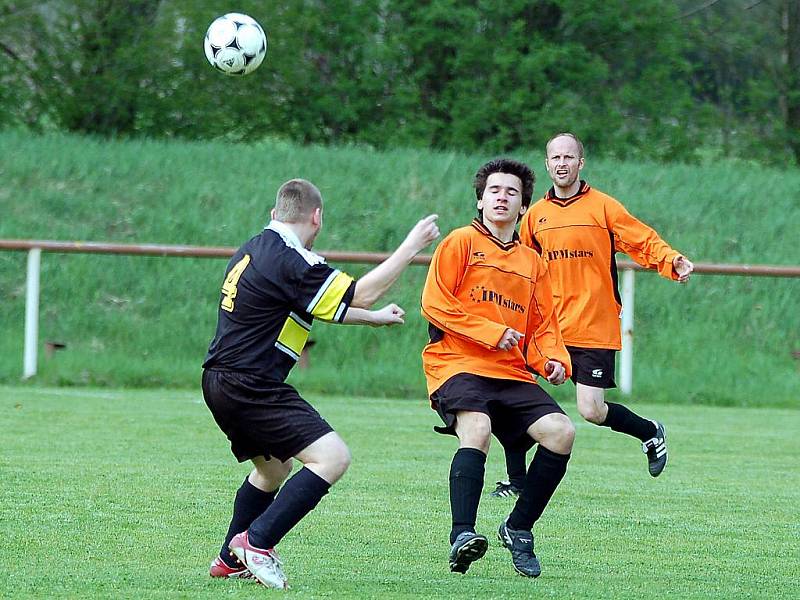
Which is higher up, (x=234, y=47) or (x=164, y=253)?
(x=234, y=47)

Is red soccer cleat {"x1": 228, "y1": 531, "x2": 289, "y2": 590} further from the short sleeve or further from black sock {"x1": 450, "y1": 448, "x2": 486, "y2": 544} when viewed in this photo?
the short sleeve

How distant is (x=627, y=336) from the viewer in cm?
1234

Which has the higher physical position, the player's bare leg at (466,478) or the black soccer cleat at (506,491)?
the player's bare leg at (466,478)

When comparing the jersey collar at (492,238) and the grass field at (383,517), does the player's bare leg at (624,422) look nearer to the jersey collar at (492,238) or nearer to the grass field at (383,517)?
the grass field at (383,517)

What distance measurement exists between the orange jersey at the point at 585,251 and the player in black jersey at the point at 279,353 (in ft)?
9.41

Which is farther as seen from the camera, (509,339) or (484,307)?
(484,307)

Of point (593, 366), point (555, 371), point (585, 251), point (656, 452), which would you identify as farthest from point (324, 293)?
point (656, 452)

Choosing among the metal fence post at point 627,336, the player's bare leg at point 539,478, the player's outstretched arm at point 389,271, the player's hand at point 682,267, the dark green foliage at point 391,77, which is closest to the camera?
the player's outstretched arm at point 389,271

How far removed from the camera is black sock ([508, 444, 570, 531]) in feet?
17.4

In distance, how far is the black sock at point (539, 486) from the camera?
17.4 feet

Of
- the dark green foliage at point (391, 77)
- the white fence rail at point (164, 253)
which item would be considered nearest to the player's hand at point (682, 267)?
the white fence rail at point (164, 253)

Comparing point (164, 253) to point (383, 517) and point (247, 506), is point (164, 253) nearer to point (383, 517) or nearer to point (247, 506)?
point (383, 517)

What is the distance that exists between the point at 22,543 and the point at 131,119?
16334 millimetres

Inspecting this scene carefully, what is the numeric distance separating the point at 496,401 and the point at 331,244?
11.7 meters
